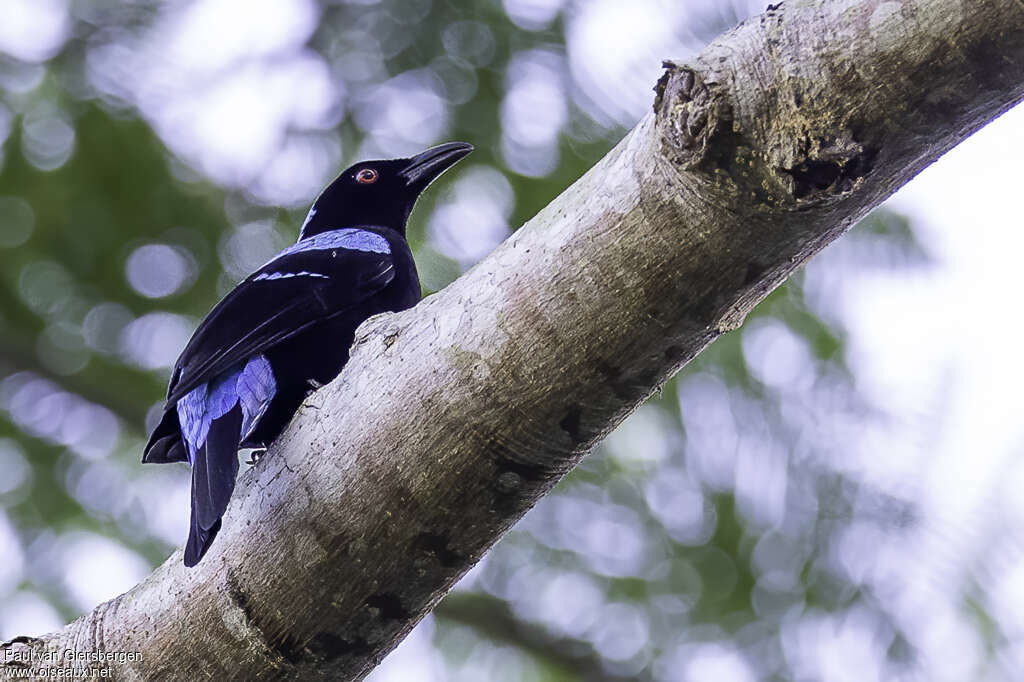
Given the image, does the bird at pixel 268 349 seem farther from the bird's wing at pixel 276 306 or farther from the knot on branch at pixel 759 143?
the knot on branch at pixel 759 143

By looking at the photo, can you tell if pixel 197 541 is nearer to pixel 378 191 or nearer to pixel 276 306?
pixel 276 306

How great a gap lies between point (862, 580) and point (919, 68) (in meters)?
3.51

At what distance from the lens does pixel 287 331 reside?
2.99 m

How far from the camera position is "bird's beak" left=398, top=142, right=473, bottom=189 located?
4.27 meters

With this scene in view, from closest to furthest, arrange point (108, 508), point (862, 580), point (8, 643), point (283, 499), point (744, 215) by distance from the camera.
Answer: point (744, 215)
point (283, 499)
point (8, 643)
point (862, 580)
point (108, 508)

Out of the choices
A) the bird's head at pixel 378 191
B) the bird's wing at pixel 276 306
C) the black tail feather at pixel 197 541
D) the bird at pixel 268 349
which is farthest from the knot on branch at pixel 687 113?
the bird's head at pixel 378 191

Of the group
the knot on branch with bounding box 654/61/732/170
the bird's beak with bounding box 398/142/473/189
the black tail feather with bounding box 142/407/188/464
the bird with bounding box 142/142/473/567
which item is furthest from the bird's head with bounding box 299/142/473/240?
the knot on branch with bounding box 654/61/732/170

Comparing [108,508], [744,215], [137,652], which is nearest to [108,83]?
[108,508]

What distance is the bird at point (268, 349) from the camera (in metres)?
2.88

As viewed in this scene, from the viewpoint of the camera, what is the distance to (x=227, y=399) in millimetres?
2928

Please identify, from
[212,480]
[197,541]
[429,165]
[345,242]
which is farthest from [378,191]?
[197,541]

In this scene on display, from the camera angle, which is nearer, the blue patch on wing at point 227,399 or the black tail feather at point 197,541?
the black tail feather at point 197,541

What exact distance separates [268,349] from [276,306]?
5.4 inches

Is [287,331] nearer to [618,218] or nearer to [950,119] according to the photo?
[618,218]
